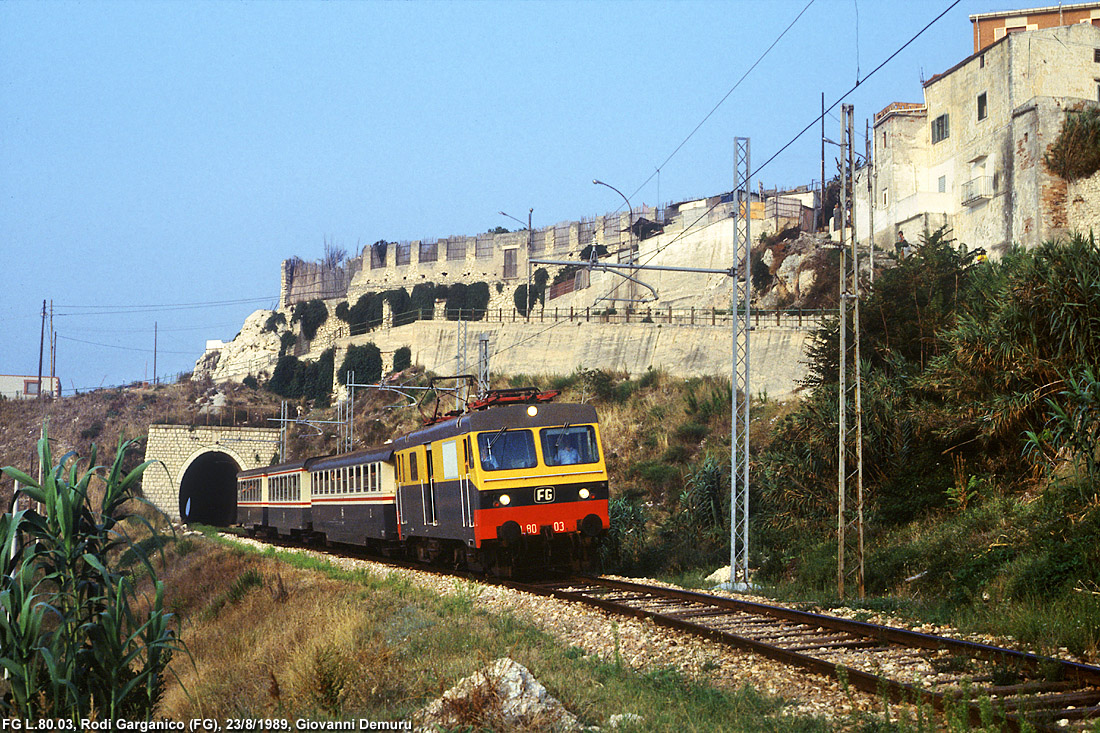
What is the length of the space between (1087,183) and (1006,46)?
24.0 ft

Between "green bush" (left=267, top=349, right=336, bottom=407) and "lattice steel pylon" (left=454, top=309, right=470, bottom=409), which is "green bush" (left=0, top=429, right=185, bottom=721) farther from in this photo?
"green bush" (left=267, top=349, right=336, bottom=407)

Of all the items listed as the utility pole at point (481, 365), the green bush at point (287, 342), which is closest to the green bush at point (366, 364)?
the green bush at point (287, 342)

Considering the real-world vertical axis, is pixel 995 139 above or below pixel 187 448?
above

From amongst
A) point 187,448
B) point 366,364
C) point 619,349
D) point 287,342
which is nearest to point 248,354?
point 287,342

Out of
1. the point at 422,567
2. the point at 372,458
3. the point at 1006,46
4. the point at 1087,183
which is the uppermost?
the point at 1006,46

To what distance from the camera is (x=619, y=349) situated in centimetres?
4797

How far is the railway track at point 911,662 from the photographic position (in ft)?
20.4

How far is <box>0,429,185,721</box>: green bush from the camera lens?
6500 mm

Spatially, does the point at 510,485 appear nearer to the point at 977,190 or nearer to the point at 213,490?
the point at 977,190

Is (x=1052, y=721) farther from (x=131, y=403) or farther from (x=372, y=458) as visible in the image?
(x=131, y=403)

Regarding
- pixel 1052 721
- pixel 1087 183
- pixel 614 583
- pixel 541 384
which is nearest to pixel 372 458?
pixel 614 583

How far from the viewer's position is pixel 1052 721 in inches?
237

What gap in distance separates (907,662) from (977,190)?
39.8 m

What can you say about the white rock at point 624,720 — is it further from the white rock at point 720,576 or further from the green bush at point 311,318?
the green bush at point 311,318
